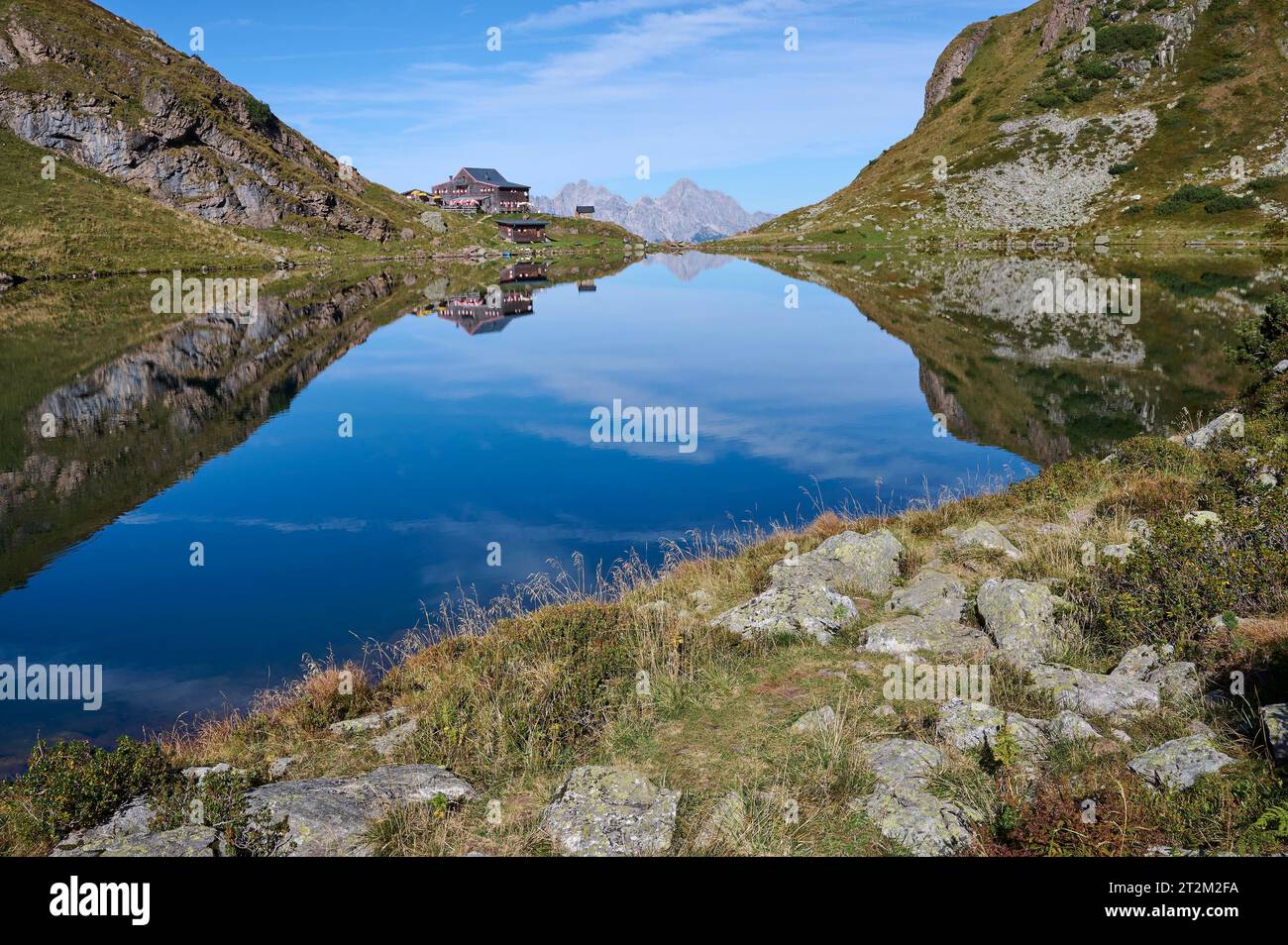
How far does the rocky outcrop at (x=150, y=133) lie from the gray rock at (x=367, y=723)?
16035 cm

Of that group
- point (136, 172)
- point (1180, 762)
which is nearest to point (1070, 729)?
point (1180, 762)

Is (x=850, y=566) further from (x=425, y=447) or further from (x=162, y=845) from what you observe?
(x=425, y=447)

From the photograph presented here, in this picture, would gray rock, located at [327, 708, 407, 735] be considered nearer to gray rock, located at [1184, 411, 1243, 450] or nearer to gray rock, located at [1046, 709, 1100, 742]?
gray rock, located at [1046, 709, 1100, 742]

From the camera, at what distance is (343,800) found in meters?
9.11

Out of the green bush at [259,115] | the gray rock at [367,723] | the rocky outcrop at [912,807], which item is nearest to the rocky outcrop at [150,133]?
the green bush at [259,115]

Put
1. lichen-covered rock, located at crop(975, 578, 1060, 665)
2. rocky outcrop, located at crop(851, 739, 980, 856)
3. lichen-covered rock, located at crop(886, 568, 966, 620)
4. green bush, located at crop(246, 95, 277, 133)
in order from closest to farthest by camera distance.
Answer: rocky outcrop, located at crop(851, 739, 980, 856), lichen-covered rock, located at crop(975, 578, 1060, 665), lichen-covered rock, located at crop(886, 568, 966, 620), green bush, located at crop(246, 95, 277, 133)

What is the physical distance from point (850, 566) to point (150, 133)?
17277 cm

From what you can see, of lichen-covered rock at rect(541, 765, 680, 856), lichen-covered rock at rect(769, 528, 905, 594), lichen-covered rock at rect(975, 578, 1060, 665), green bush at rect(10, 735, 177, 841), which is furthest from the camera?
lichen-covered rock at rect(769, 528, 905, 594)

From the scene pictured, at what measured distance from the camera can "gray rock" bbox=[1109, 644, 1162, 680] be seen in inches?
446

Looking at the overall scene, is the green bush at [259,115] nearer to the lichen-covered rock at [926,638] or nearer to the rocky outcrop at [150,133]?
the rocky outcrop at [150,133]

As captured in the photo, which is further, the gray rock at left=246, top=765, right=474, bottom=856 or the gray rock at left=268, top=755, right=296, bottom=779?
the gray rock at left=268, top=755, right=296, bottom=779

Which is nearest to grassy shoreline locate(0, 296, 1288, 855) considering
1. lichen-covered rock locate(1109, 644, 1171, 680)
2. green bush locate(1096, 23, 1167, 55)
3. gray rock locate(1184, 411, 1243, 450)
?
lichen-covered rock locate(1109, 644, 1171, 680)

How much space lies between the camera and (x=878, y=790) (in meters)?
8.95

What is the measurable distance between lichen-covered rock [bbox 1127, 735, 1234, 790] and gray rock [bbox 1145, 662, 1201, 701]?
1567 millimetres
